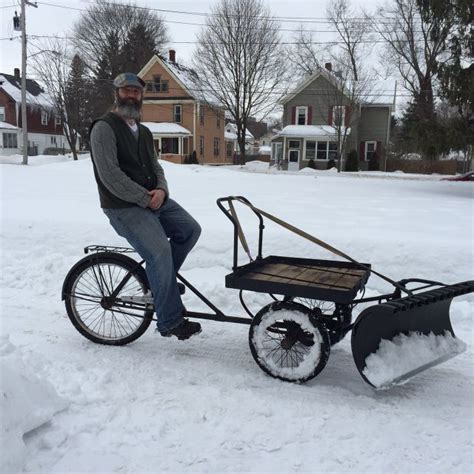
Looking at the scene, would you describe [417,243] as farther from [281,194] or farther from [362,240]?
[281,194]

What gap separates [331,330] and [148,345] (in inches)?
62.6

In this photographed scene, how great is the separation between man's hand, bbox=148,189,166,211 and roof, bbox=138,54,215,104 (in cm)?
3797

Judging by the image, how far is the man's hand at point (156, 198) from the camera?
391cm

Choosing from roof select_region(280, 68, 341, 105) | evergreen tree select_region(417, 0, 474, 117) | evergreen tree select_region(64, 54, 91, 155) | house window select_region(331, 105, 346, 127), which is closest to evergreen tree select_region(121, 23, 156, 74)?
evergreen tree select_region(64, 54, 91, 155)

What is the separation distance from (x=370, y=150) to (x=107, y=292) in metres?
38.2

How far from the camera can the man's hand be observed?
154 inches

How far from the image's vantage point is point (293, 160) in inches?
1574

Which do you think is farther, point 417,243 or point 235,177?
point 235,177

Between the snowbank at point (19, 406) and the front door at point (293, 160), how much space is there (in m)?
36.7

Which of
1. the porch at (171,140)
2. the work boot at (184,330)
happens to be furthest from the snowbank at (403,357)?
the porch at (171,140)

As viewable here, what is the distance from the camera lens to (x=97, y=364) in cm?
390

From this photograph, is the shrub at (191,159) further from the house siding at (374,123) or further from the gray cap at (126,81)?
the gray cap at (126,81)

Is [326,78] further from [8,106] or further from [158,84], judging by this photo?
[8,106]

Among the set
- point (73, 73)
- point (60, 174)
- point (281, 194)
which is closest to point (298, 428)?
point (281, 194)
